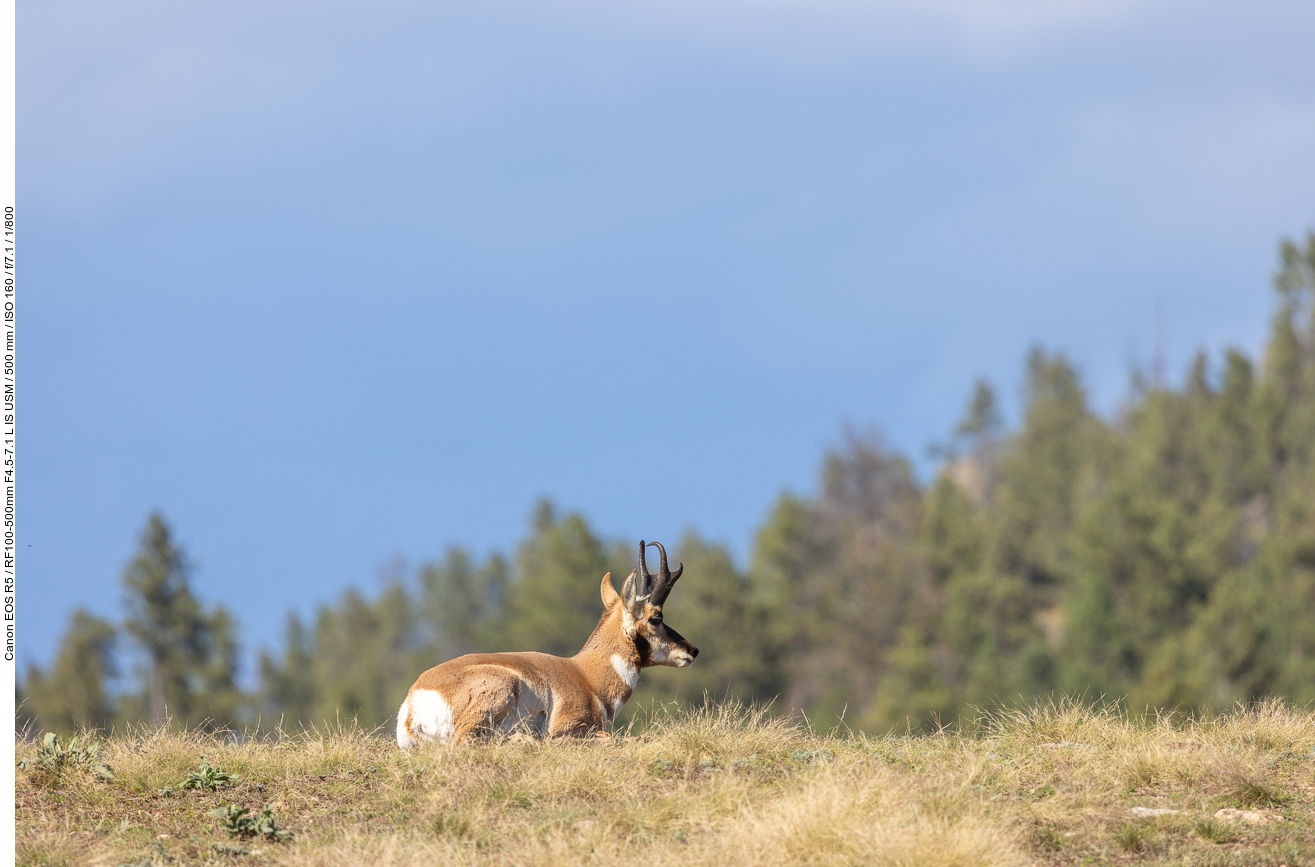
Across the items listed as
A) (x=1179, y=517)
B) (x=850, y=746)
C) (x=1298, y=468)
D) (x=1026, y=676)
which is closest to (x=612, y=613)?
(x=850, y=746)

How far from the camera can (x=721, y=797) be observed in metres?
9.30

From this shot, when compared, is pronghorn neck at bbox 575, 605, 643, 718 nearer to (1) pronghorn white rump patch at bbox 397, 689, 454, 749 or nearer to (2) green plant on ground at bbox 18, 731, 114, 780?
(1) pronghorn white rump patch at bbox 397, 689, 454, 749

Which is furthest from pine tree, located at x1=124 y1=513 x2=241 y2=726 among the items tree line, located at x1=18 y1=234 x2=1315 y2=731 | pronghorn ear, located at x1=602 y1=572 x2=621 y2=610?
pronghorn ear, located at x1=602 y1=572 x2=621 y2=610

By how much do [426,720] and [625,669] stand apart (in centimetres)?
237

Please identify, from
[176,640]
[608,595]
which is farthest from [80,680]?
[608,595]

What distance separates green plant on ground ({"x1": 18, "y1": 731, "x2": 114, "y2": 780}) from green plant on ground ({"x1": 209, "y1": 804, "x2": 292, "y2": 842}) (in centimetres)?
168

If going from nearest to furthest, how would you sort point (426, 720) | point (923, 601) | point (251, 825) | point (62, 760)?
point (251, 825) < point (62, 760) < point (426, 720) < point (923, 601)

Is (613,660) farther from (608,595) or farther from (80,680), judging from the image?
(80,680)

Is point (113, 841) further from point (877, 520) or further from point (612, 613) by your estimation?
point (877, 520)

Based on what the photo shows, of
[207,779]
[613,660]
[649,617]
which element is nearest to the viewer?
[207,779]

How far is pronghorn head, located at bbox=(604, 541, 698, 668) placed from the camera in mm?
13523

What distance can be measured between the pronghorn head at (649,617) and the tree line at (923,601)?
34.5 metres

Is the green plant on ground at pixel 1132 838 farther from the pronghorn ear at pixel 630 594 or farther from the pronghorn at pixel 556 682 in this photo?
the pronghorn ear at pixel 630 594

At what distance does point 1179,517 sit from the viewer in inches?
2990
